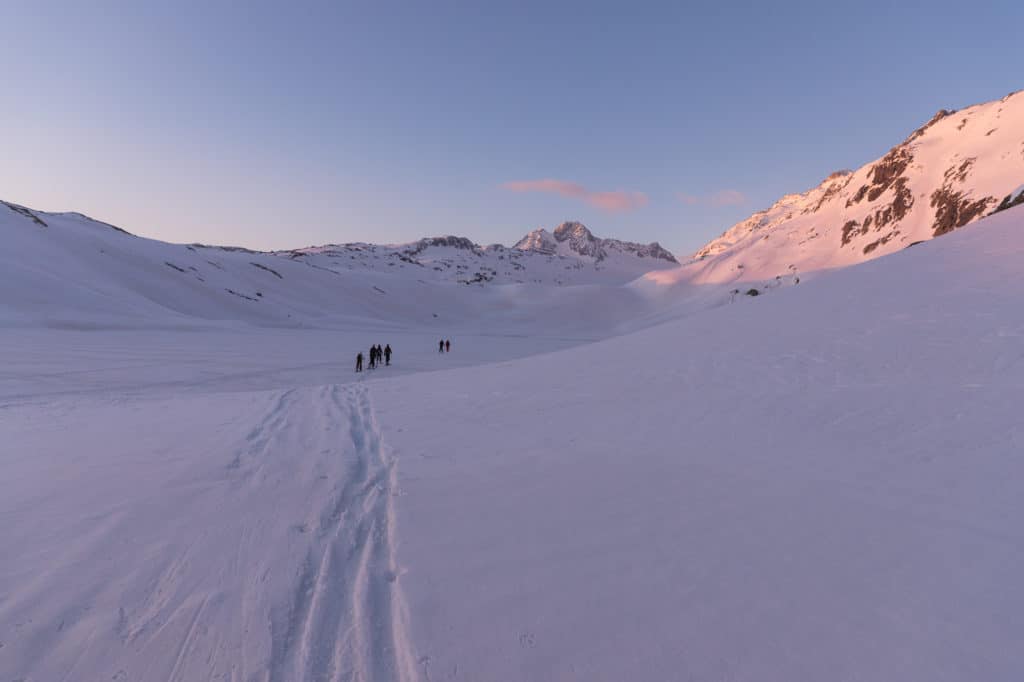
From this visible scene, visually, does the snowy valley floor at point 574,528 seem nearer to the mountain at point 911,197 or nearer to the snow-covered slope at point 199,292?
the snow-covered slope at point 199,292

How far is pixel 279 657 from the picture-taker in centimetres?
304

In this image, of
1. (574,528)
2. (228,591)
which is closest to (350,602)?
(228,591)

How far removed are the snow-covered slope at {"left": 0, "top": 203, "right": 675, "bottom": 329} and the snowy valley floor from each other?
33.9 m

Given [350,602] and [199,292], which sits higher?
[199,292]

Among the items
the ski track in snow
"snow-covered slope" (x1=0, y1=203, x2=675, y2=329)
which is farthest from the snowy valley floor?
"snow-covered slope" (x1=0, y1=203, x2=675, y2=329)

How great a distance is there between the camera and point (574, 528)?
14.6ft

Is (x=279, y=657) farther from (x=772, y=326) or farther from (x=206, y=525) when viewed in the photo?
(x=772, y=326)

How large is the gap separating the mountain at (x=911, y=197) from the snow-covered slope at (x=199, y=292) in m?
27.2

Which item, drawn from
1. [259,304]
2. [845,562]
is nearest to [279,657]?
[845,562]

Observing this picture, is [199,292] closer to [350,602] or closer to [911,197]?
[350,602]

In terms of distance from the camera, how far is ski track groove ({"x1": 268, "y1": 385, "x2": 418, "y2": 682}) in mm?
2984

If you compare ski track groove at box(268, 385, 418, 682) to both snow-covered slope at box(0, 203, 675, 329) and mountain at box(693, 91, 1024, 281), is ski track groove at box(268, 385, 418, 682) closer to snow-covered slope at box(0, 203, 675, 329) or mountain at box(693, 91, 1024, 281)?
snow-covered slope at box(0, 203, 675, 329)

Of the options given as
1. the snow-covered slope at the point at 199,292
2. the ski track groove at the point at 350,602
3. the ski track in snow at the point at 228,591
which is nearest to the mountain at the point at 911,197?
the snow-covered slope at the point at 199,292

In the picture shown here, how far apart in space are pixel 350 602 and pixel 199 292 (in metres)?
63.1
